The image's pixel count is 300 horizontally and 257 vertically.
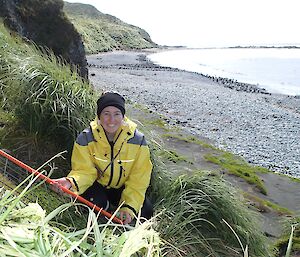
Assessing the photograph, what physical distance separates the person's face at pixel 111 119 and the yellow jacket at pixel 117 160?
0.19 ft

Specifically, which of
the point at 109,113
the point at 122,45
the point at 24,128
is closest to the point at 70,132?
the point at 24,128

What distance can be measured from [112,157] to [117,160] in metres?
0.06

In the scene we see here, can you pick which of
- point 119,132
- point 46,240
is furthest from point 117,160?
point 46,240

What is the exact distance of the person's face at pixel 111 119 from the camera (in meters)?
3.79

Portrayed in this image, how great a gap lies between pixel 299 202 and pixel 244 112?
385 inches

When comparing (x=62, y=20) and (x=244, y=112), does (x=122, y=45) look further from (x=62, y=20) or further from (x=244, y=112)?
(x=62, y=20)

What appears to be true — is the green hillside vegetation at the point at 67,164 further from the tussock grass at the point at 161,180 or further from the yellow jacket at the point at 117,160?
the yellow jacket at the point at 117,160

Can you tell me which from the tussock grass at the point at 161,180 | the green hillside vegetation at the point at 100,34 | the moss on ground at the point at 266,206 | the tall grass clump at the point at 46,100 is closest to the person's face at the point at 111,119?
the tussock grass at the point at 161,180

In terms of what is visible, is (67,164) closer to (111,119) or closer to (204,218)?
(111,119)

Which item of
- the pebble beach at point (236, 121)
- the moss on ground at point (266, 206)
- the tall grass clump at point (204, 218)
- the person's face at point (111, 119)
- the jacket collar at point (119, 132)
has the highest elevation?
the person's face at point (111, 119)

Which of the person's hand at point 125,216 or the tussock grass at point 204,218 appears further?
the tussock grass at point 204,218

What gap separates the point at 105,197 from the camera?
13.6 feet

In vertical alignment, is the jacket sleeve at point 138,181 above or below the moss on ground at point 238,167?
above

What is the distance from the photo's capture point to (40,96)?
5109 millimetres
